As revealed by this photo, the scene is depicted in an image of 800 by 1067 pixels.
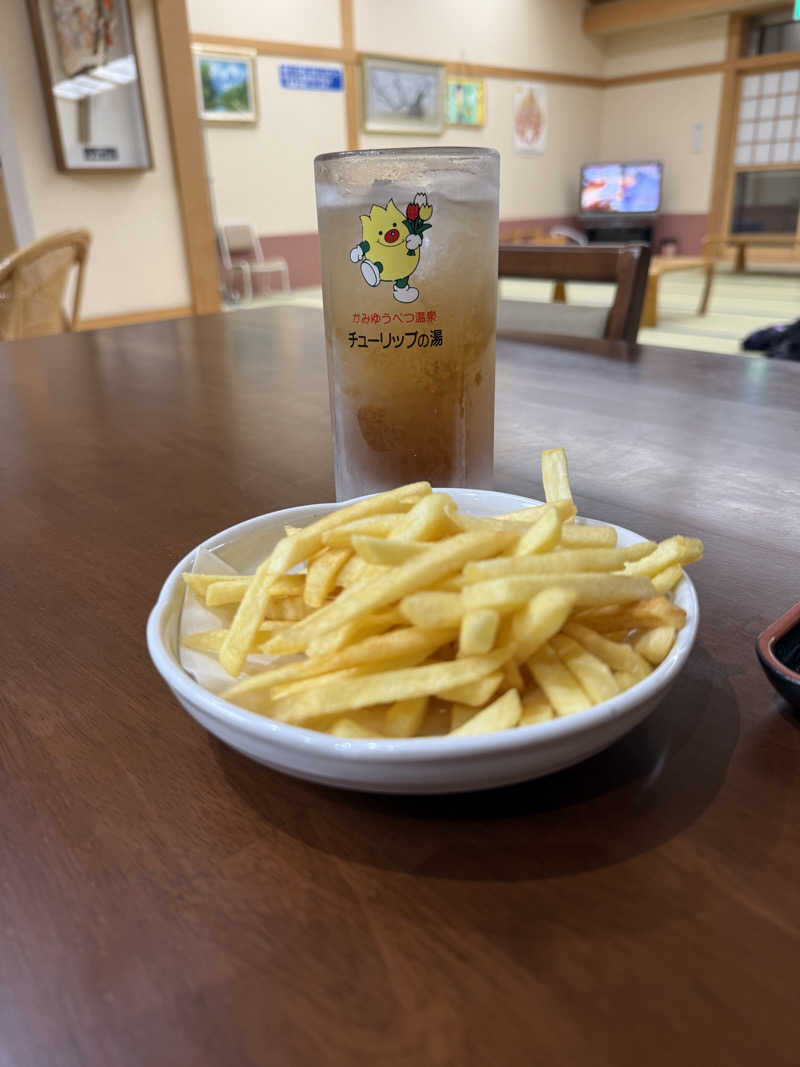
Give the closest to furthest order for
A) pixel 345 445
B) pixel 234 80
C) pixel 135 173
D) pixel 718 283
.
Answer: pixel 345 445 → pixel 135 173 → pixel 234 80 → pixel 718 283

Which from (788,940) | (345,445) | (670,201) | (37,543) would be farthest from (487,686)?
(670,201)

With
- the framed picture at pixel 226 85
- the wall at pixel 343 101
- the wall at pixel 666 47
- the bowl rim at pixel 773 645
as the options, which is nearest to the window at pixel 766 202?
the wall at pixel 666 47

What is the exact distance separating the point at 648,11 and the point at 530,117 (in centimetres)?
159

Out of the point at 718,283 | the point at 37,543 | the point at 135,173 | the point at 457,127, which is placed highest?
the point at 457,127

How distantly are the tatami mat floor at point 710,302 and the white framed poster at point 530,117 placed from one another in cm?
224

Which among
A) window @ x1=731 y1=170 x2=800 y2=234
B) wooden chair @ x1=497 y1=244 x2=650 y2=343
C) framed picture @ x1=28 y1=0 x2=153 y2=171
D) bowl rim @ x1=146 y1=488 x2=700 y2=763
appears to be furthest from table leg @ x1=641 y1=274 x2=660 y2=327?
bowl rim @ x1=146 y1=488 x2=700 y2=763

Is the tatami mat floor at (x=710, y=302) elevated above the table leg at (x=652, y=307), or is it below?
below

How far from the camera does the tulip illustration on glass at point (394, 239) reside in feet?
1.86

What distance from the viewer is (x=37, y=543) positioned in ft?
2.28

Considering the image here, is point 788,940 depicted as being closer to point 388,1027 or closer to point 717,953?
point 717,953

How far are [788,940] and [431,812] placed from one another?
0.50 feet

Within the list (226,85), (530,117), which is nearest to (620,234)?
(530,117)

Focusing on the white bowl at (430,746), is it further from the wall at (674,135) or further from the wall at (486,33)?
the wall at (674,135)

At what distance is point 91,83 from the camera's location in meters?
3.82
